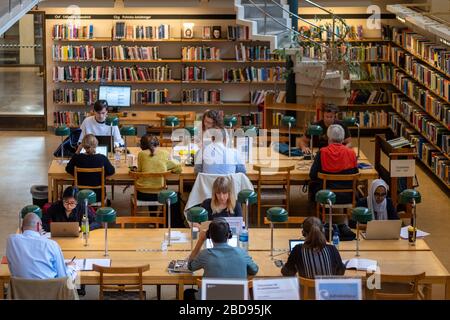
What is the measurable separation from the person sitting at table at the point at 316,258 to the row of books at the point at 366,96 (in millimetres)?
9214

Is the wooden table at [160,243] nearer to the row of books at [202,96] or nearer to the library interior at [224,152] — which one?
the library interior at [224,152]

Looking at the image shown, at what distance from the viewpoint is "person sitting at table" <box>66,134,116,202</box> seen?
37.2 ft

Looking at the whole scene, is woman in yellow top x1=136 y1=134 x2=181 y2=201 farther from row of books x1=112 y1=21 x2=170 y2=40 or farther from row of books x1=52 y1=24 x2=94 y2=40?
row of books x1=52 y1=24 x2=94 y2=40

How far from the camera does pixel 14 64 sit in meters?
20.7

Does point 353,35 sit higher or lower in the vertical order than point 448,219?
higher

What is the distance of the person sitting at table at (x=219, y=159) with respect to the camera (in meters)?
11.1

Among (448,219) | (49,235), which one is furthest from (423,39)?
(49,235)

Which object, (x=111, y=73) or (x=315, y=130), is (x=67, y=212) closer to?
(x=315, y=130)

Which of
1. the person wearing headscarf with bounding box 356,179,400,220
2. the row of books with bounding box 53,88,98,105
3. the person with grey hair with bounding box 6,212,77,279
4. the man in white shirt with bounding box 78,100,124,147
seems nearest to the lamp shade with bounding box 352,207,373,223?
the person wearing headscarf with bounding box 356,179,400,220

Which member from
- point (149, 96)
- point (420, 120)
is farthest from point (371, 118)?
point (149, 96)

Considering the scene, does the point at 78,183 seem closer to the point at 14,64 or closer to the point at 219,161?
the point at 219,161

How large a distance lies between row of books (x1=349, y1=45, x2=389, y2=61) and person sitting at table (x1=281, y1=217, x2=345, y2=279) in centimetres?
909

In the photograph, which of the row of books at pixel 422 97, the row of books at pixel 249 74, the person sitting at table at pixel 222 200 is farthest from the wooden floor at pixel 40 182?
the person sitting at table at pixel 222 200

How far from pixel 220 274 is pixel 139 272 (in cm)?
61
